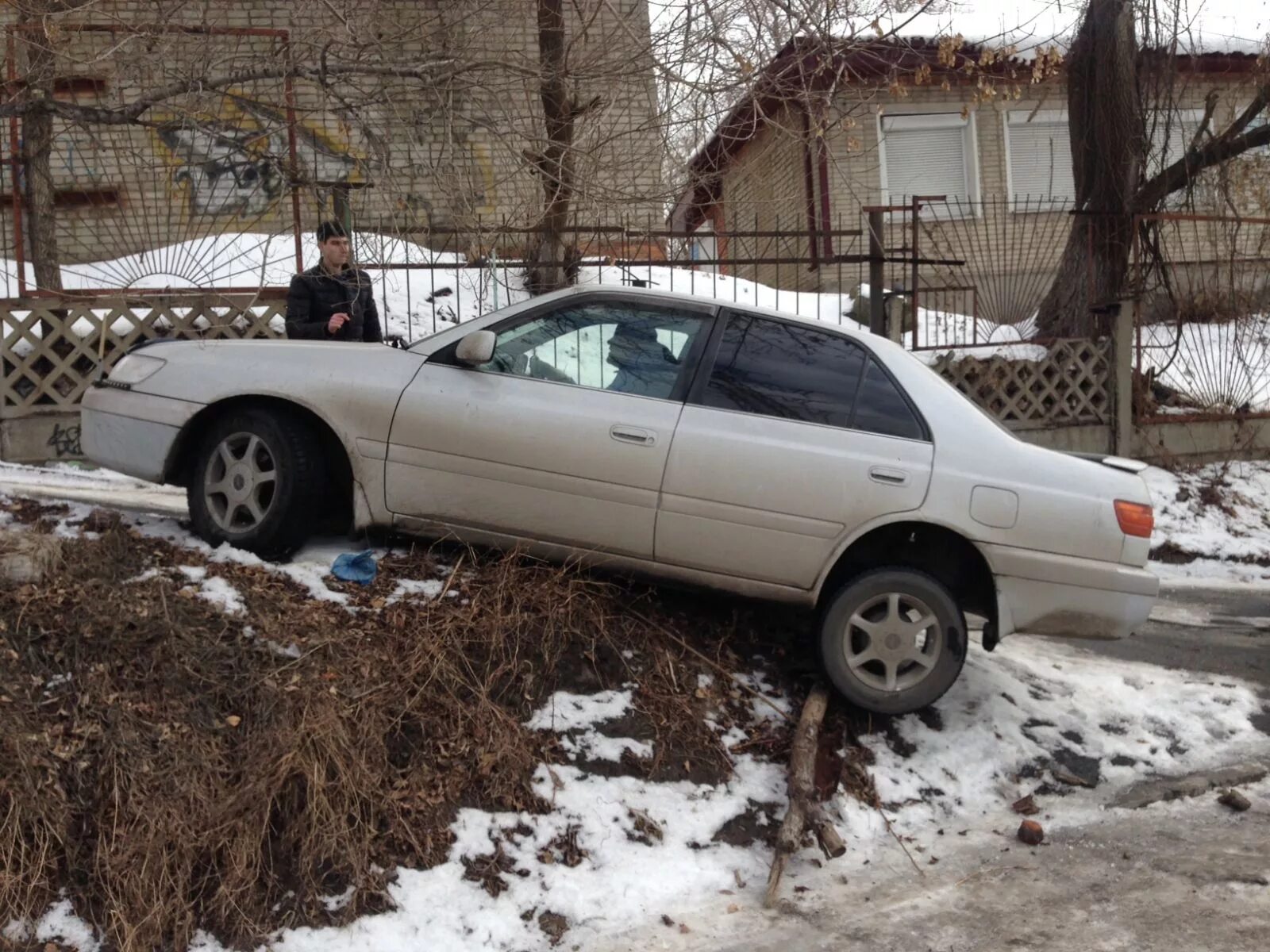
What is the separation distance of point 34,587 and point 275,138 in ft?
12.8

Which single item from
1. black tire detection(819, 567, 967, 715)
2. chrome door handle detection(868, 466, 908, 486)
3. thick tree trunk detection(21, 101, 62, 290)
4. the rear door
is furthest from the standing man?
thick tree trunk detection(21, 101, 62, 290)

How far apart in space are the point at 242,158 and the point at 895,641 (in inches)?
218

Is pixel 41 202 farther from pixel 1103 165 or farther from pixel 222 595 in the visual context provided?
pixel 1103 165

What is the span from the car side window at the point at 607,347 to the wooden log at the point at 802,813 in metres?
1.54

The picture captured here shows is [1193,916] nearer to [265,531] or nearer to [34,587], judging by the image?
[265,531]

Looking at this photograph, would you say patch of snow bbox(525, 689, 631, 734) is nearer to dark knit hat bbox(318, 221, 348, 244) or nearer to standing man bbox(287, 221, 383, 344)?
standing man bbox(287, 221, 383, 344)

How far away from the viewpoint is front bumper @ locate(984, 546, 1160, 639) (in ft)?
15.9

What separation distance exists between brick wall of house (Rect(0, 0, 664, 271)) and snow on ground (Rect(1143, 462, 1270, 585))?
489 centimetres

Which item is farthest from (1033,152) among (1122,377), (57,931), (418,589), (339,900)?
(57,931)

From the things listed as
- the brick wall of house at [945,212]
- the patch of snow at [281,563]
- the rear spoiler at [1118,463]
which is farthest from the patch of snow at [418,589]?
the brick wall of house at [945,212]

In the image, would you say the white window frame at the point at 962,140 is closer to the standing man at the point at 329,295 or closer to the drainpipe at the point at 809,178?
the drainpipe at the point at 809,178

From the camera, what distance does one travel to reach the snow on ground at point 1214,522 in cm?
880

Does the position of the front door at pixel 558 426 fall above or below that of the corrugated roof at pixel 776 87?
below

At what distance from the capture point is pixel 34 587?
15.0 feet
